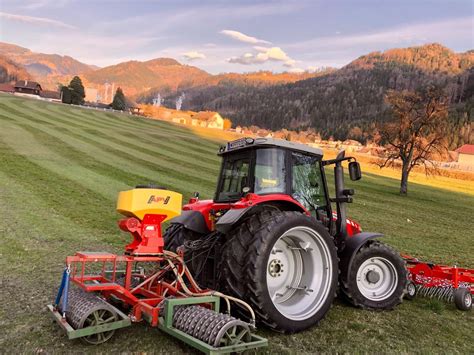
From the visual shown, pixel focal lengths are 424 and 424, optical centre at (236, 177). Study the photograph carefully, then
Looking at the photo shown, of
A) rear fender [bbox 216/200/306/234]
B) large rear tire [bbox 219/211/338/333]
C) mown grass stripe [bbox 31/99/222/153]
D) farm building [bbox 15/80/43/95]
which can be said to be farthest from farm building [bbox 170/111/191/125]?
large rear tire [bbox 219/211/338/333]

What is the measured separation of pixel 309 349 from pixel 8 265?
16.0ft

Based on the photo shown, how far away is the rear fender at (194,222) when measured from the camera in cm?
577

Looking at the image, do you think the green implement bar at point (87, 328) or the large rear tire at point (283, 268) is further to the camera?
the large rear tire at point (283, 268)

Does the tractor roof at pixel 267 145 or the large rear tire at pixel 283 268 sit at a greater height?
the tractor roof at pixel 267 145

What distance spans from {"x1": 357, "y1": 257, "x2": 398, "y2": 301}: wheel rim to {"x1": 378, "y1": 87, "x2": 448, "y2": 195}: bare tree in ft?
72.3

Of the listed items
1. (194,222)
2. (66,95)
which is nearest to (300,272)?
(194,222)

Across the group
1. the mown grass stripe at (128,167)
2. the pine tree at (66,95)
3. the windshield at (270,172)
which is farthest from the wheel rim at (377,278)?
the pine tree at (66,95)

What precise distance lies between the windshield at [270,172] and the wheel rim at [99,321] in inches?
89.5

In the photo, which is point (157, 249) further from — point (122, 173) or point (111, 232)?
point (122, 173)

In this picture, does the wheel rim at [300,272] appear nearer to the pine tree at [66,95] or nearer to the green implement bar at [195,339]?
the green implement bar at [195,339]

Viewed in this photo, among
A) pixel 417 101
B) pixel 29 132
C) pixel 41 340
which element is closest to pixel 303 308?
pixel 41 340

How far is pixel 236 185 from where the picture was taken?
19.9ft

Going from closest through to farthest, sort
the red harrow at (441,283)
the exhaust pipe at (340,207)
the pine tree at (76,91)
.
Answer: the exhaust pipe at (340,207) < the red harrow at (441,283) < the pine tree at (76,91)

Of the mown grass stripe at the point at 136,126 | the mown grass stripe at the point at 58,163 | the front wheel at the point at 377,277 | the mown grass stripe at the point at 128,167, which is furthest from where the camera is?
the mown grass stripe at the point at 136,126
